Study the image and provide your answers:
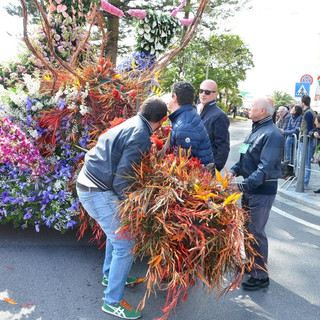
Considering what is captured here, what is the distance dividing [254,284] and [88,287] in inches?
64.2

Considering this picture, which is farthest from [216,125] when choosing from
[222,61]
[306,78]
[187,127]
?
[222,61]

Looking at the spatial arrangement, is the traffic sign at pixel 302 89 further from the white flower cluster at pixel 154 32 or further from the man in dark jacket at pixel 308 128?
the white flower cluster at pixel 154 32

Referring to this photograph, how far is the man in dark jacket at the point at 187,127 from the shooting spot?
11.7ft

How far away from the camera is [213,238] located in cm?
278

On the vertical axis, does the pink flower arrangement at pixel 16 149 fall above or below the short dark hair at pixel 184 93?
below

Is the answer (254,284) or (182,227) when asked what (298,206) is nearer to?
(254,284)

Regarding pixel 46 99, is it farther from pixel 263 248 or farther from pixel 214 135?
pixel 263 248

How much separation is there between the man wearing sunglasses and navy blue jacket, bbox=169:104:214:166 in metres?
0.99

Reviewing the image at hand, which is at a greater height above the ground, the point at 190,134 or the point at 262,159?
the point at 190,134

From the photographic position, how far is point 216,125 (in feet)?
15.4

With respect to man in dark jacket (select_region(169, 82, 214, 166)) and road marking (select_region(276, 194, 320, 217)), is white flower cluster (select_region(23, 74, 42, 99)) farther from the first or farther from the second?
road marking (select_region(276, 194, 320, 217))

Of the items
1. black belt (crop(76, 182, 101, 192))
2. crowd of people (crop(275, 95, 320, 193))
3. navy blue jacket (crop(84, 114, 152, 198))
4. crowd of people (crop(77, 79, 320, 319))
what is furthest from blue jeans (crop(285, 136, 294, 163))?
black belt (crop(76, 182, 101, 192))

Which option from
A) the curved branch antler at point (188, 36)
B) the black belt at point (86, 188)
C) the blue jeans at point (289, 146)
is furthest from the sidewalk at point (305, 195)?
the black belt at point (86, 188)

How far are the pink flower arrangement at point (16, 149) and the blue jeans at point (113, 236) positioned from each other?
4.22 feet
